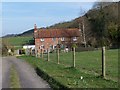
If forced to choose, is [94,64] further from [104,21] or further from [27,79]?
[104,21]

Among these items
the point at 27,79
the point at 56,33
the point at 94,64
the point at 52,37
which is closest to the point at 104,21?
the point at 56,33

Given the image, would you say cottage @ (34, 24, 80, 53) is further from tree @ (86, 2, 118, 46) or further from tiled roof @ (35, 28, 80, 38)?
tree @ (86, 2, 118, 46)

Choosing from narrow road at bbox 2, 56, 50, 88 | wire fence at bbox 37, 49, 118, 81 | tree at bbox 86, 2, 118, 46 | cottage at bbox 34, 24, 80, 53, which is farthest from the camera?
cottage at bbox 34, 24, 80, 53

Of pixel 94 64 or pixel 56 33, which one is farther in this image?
pixel 56 33

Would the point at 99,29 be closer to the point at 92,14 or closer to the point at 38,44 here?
the point at 92,14

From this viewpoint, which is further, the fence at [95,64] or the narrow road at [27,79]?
the fence at [95,64]

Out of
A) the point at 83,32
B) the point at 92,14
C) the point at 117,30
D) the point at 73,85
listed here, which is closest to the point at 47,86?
the point at 73,85

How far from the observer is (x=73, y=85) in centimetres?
1279

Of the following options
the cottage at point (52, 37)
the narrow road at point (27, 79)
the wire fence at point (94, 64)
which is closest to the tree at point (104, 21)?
the cottage at point (52, 37)

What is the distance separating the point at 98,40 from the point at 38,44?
25.0m

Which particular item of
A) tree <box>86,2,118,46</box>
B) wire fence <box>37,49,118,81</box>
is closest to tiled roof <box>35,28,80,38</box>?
tree <box>86,2,118,46</box>

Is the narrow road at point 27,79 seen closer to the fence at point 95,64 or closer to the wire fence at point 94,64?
the fence at point 95,64

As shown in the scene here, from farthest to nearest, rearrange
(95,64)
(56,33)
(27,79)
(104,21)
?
(56,33), (104,21), (95,64), (27,79)

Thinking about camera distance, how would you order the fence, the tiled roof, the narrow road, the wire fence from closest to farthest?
the narrow road < the fence < the wire fence < the tiled roof
